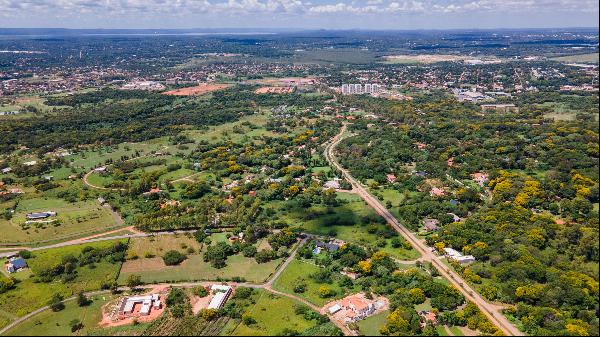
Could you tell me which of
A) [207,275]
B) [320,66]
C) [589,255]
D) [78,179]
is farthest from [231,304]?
[320,66]

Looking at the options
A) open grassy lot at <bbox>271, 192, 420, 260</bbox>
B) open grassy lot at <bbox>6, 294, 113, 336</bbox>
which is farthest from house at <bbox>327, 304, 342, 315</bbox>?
open grassy lot at <bbox>6, 294, 113, 336</bbox>

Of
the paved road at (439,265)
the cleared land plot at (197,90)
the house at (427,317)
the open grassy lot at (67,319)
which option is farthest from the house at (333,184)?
the cleared land plot at (197,90)

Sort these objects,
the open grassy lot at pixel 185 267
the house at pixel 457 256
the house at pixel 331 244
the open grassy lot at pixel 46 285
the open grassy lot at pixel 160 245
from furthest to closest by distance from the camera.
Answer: the open grassy lot at pixel 160 245, the house at pixel 331 244, the house at pixel 457 256, the open grassy lot at pixel 185 267, the open grassy lot at pixel 46 285

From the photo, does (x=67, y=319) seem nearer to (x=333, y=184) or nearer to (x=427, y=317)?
(x=427, y=317)

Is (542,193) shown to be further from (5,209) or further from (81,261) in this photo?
(5,209)

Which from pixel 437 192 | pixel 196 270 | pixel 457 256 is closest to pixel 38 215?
pixel 196 270

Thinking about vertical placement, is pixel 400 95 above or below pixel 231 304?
above

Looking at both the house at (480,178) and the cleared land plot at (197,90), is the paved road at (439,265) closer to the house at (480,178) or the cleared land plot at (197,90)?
the house at (480,178)
